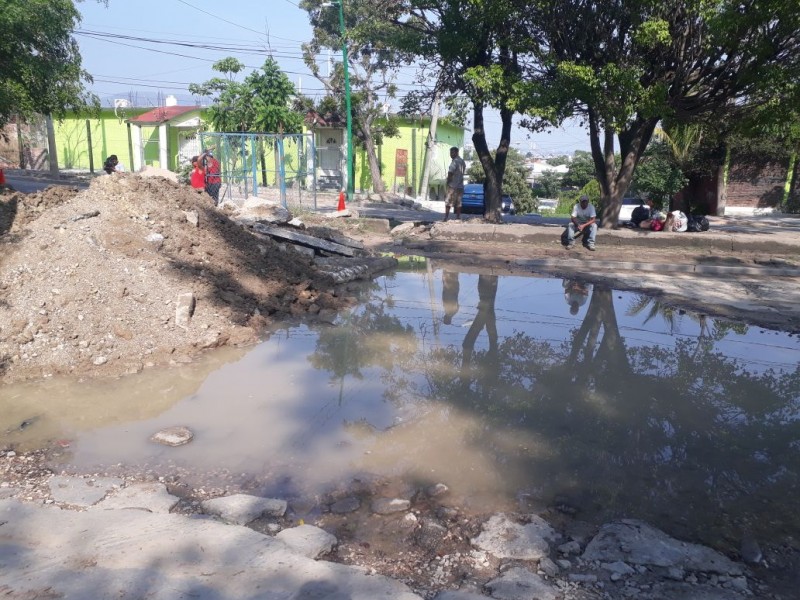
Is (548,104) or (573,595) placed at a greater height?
(548,104)

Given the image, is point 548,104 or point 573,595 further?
point 548,104

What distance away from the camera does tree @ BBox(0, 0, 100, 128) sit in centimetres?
1387

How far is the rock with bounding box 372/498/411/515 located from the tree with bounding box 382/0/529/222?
10.6 metres

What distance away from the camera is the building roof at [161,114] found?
3331 cm

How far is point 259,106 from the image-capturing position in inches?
1002

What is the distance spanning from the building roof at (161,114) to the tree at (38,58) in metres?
16.9

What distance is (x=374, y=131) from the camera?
31234mm

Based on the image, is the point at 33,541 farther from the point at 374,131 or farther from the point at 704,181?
the point at 374,131

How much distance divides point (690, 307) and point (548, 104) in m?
5.56

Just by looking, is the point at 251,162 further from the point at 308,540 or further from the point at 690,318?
the point at 308,540

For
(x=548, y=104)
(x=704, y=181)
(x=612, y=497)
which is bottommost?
(x=612, y=497)

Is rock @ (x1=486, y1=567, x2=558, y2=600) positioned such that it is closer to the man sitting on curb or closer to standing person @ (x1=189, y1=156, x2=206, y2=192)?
the man sitting on curb

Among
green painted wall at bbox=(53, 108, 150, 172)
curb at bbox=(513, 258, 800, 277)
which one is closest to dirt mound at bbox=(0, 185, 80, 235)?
curb at bbox=(513, 258, 800, 277)

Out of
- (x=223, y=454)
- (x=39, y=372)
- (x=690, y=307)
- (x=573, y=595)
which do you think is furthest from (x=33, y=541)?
(x=690, y=307)
